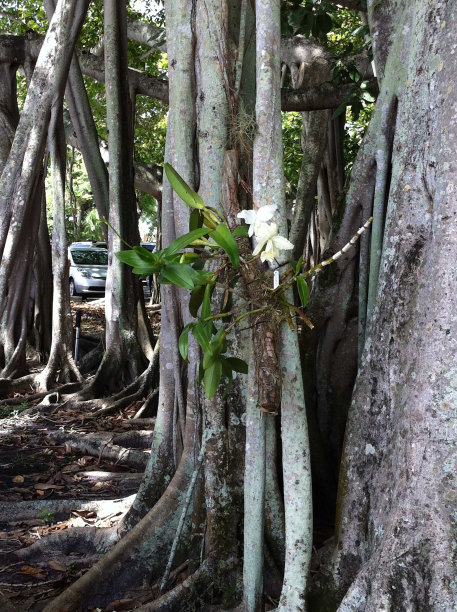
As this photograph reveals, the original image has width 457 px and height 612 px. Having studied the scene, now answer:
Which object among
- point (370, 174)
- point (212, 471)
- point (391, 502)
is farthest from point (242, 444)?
point (370, 174)

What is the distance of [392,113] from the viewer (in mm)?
3031

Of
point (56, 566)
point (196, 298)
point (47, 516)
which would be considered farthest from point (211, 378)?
point (47, 516)

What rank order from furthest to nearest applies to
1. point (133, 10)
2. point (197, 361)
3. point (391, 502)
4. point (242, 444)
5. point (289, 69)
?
point (133, 10) < point (289, 69) < point (197, 361) < point (242, 444) < point (391, 502)

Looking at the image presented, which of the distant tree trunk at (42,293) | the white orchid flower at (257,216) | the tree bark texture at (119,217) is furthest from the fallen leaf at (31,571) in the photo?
the distant tree trunk at (42,293)

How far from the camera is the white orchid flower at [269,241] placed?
2141mm

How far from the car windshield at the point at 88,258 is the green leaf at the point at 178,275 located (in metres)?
16.2

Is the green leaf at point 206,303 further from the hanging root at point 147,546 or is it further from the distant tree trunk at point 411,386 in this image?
the hanging root at point 147,546

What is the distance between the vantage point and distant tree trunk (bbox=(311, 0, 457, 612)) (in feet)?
7.27

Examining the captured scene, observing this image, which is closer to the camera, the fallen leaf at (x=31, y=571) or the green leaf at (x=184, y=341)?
the green leaf at (x=184, y=341)

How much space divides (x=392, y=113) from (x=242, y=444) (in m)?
1.46

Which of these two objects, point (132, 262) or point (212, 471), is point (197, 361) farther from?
point (132, 262)

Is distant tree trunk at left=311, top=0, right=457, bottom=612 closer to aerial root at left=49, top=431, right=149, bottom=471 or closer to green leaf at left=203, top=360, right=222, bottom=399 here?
green leaf at left=203, top=360, right=222, bottom=399

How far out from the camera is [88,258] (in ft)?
59.6

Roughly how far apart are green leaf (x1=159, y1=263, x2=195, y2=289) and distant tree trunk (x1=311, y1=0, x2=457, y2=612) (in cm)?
80
